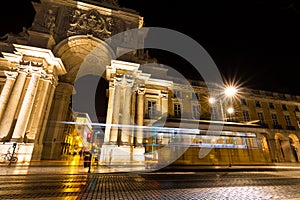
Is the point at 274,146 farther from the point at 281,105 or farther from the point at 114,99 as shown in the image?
the point at 114,99

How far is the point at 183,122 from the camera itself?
16.1 metres

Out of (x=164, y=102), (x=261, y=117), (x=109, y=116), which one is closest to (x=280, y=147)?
(x=261, y=117)

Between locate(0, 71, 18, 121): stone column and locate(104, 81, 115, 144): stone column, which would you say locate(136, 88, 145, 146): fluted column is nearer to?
locate(104, 81, 115, 144): stone column

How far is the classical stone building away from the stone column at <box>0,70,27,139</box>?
66 millimetres

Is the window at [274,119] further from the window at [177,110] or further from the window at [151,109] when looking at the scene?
the window at [151,109]

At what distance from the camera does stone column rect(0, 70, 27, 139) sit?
1319cm

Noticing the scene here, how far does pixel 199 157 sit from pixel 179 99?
47.1 feet

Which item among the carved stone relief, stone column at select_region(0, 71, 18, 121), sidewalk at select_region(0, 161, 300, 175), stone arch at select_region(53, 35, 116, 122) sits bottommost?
sidewalk at select_region(0, 161, 300, 175)

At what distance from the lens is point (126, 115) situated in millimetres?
15969

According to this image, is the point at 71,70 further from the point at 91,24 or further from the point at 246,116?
the point at 246,116

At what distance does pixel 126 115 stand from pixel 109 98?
3056mm

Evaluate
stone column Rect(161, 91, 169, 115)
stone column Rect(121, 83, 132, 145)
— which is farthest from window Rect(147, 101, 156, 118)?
stone column Rect(121, 83, 132, 145)

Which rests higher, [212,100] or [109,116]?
[212,100]

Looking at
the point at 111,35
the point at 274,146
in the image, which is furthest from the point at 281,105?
the point at 111,35
